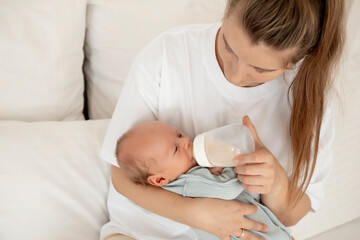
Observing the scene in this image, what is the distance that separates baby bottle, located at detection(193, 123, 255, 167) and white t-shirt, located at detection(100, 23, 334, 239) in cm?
16

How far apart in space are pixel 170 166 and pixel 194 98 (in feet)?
0.80

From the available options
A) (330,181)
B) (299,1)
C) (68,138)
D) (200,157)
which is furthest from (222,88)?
(330,181)

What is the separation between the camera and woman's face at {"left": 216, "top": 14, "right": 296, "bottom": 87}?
3.01ft

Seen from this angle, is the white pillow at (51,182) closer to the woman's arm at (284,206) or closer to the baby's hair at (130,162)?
the baby's hair at (130,162)

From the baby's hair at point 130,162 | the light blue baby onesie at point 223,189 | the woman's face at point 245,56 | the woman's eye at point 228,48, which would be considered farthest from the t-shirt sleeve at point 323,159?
the baby's hair at point 130,162

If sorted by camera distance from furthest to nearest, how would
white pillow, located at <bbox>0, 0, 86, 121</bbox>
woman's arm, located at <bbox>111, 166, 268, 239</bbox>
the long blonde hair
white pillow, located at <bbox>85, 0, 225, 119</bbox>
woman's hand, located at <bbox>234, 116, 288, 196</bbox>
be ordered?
1. white pillow, located at <bbox>85, 0, 225, 119</bbox>
2. white pillow, located at <bbox>0, 0, 86, 121</bbox>
3. woman's arm, located at <bbox>111, 166, 268, 239</bbox>
4. woman's hand, located at <bbox>234, 116, 288, 196</bbox>
5. the long blonde hair

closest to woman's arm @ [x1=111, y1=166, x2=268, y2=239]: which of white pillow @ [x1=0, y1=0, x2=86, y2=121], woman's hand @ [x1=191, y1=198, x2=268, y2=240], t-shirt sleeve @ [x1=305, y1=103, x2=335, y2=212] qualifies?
woman's hand @ [x1=191, y1=198, x2=268, y2=240]

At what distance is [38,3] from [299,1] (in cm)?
102

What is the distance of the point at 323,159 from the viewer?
1.25 meters

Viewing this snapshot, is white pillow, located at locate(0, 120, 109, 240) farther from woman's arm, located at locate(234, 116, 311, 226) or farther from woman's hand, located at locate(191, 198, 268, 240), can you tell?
woman's arm, located at locate(234, 116, 311, 226)

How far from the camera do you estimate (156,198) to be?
114 centimetres

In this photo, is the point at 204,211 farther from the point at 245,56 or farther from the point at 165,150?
the point at 245,56

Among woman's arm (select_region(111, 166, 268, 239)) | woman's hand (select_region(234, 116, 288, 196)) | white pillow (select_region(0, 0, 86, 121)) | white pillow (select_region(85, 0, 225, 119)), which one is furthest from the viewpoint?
white pillow (select_region(85, 0, 225, 119))

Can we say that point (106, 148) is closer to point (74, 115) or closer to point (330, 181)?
point (74, 115)
